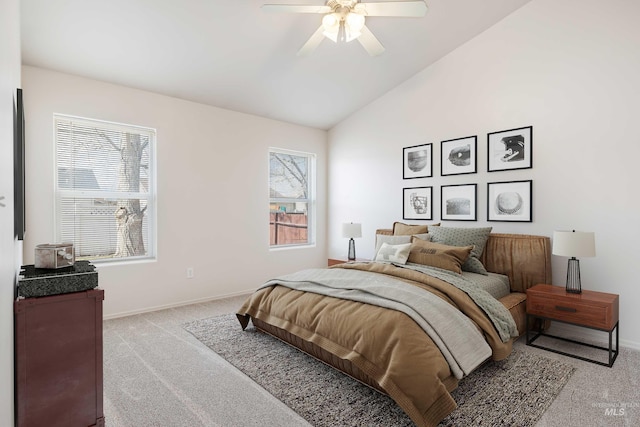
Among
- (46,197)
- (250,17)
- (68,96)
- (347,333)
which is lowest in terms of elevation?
(347,333)

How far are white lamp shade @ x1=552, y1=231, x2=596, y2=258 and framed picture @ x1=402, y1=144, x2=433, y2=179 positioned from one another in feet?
5.85

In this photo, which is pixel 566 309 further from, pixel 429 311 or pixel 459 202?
pixel 459 202

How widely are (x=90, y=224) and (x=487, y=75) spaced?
182 inches

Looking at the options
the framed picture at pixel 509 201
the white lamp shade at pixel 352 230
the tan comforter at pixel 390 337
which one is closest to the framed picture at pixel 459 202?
the framed picture at pixel 509 201

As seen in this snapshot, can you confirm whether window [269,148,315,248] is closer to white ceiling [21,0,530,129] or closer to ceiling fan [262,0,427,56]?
white ceiling [21,0,530,129]

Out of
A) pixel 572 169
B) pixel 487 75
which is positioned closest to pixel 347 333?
pixel 572 169

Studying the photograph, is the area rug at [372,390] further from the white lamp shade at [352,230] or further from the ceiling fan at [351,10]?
the ceiling fan at [351,10]

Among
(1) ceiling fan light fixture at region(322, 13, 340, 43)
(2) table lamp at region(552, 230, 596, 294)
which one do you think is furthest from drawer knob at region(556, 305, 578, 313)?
(1) ceiling fan light fixture at region(322, 13, 340, 43)

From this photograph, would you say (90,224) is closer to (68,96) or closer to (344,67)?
(68,96)

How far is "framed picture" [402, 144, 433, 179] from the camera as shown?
432cm

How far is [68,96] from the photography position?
10.9ft

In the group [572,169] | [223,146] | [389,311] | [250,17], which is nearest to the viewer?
[389,311]

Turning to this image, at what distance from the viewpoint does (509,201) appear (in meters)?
3.63

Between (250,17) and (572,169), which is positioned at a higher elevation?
(250,17)
